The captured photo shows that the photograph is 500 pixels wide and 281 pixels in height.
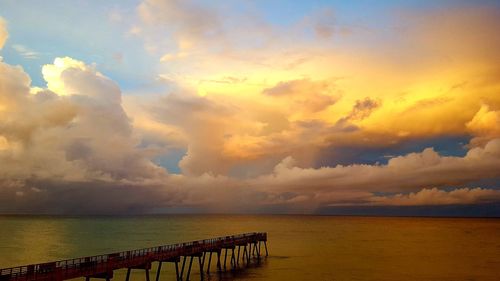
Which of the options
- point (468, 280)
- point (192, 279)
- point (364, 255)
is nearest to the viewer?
point (192, 279)

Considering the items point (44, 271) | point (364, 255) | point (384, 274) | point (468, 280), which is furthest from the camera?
point (364, 255)

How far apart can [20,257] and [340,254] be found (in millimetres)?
69408

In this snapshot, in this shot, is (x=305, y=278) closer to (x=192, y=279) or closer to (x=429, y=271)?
(x=192, y=279)

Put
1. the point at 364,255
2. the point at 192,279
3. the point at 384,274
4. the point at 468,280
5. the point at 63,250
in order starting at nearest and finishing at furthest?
the point at 192,279
the point at 468,280
the point at 384,274
the point at 364,255
the point at 63,250

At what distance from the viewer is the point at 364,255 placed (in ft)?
314

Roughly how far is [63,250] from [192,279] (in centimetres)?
5985

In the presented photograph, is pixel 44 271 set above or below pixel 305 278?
above

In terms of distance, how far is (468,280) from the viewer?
63.7 m

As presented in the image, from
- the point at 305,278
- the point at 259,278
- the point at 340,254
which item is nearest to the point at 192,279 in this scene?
the point at 259,278

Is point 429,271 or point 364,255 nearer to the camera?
point 429,271

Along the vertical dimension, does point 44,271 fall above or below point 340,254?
above

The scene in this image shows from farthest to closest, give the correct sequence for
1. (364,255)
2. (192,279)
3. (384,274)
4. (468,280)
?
(364,255), (384,274), (468,280), (192,279)

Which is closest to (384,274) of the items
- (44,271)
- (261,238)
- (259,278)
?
(259,278)

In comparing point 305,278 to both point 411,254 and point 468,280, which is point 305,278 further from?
point 411,254
